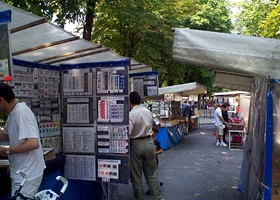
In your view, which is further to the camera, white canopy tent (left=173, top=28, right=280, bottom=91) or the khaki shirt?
the khaki shirt

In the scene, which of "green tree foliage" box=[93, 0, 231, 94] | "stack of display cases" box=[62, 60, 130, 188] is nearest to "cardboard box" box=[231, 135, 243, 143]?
"green tree foliage" box=[93, 0, 231, 94]

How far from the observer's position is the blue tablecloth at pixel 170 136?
40.5ft

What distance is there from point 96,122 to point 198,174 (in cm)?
449

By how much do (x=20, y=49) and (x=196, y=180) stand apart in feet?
16.6

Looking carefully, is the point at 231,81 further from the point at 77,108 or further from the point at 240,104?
the point at 240,104

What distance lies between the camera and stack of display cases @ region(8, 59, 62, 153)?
4.38 metres

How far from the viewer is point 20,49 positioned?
14.2 feet

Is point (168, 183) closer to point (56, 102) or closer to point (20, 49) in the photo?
point (56, 102)

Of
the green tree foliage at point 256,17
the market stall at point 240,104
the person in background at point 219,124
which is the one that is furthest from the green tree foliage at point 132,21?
the market stall at point 240,104

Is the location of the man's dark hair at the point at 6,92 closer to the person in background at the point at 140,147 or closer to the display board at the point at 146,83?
the person in background at the point at 140,147

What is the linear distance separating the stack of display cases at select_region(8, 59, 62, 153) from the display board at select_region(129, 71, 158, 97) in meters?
2.48

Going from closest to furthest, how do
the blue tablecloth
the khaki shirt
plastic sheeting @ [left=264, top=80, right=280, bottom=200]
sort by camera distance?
plastic sheeting @ [left=264, top=80, right=280, bottom=200]
the khaki shirt
the blue tablecloth

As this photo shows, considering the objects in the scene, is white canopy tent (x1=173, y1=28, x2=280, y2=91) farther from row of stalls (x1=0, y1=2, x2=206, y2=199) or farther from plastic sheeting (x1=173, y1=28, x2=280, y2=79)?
row of stalls (x1=0, y1=2, x2=206, y2=199)

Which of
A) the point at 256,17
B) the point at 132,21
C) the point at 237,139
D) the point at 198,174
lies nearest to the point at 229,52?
the point at 198,174
